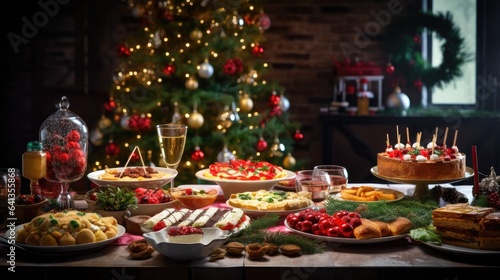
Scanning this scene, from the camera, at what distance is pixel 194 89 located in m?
5.29

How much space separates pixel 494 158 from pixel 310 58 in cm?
184

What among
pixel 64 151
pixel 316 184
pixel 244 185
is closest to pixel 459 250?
pixel 316 184

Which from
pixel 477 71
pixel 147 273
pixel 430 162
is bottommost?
pixel 147 273

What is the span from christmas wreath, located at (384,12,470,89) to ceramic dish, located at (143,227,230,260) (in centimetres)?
421

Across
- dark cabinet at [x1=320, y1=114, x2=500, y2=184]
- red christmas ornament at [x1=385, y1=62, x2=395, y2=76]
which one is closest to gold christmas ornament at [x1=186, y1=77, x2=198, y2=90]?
dark cabinet at [x1=320, y1=114, x2=500, y2=184]

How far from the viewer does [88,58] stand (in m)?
6.28

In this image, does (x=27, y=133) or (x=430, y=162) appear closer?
(x=430, y=162)

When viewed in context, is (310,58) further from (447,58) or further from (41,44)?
(41,44)

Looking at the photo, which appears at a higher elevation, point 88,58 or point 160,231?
point 88,58

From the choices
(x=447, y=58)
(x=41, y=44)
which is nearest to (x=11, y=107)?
(x=41, y=44)

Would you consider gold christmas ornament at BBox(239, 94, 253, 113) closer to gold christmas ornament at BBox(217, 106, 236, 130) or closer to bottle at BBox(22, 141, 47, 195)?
gold christmas ornament at BBox(217, 106, 236, 130)

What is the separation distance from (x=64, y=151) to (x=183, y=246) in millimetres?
759

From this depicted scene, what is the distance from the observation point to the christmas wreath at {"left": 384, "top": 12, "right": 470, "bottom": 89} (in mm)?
5750

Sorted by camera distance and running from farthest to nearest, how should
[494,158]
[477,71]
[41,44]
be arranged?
[41,44] → [477,71] → [494,158]
